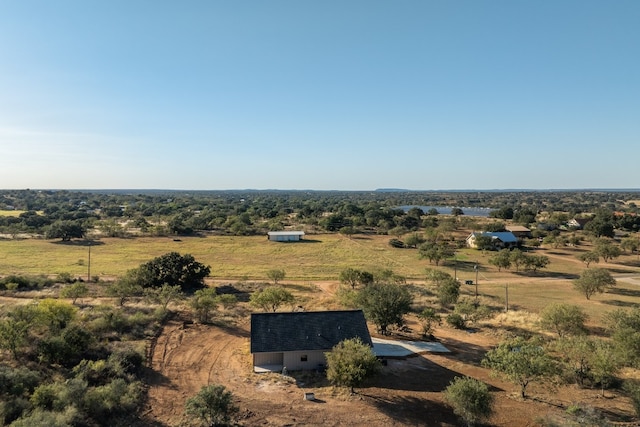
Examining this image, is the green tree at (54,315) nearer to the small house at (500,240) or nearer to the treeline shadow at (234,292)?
the treeline shadow at (234,292)

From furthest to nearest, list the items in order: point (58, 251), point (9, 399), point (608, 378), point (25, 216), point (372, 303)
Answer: point (25, 216) → point (58, 251) → point (372, 303) → point (608, 378) → point (9, 399)

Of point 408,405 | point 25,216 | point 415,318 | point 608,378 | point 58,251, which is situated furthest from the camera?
point 25,216

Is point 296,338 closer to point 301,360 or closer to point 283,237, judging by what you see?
point 301,360

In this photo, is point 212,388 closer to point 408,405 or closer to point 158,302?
point 408,405

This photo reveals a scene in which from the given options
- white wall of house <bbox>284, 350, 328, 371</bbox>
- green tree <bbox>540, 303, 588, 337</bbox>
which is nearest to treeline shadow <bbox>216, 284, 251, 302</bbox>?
white wall of house <bbox>284, 350, 328, 371</bbox>

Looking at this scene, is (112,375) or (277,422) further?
(112,375)

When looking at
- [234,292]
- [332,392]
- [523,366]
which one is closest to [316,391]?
[332,392]

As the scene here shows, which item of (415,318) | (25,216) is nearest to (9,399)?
(415,318)

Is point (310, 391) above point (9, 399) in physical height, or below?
below
